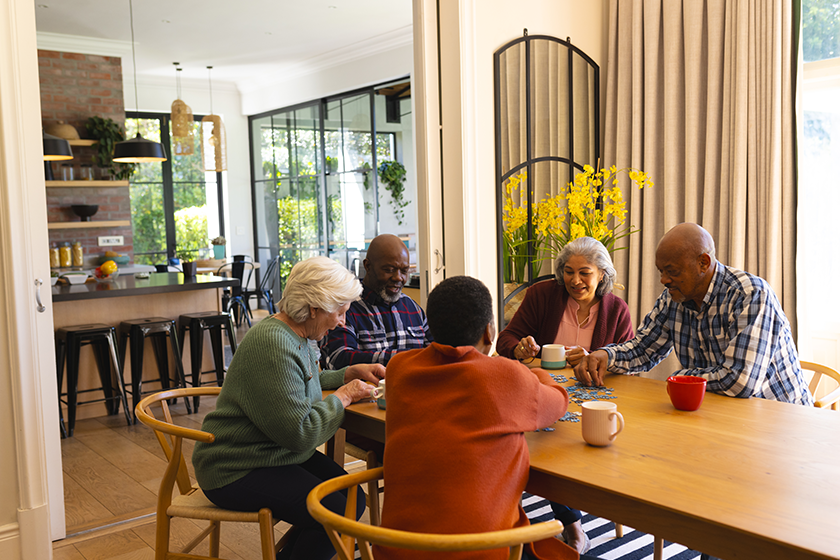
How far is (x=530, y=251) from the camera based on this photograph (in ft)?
12.6

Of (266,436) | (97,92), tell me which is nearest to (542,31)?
(266,436)

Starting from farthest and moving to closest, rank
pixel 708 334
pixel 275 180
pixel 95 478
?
1. pixel 275 180
2. pixel 95 478
3. pixel 708 334

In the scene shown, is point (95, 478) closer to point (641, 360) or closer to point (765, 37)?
point (641, 360)

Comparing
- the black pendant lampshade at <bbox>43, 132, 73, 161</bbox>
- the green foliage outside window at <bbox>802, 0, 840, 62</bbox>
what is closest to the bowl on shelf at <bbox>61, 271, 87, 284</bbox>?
the black pendant lampshade at <bbox>43, 132, 73, 161</bbox>

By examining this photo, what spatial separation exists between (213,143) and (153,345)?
10.7 ft

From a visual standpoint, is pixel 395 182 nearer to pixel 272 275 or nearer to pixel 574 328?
pixel 272 275

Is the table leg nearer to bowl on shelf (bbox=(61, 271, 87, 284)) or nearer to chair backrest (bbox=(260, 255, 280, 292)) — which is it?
bowl on shelf (bbox=(61, 271, 87, 284))

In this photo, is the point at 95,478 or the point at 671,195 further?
the point at 671,195

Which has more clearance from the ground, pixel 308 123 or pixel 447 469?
pixel 308 123

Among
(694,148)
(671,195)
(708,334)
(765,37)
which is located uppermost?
(765,37)

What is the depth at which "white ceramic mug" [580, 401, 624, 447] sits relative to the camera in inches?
59.4

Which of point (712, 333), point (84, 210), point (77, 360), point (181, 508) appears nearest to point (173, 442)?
point (181, 508)

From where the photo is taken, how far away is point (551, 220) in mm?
3779

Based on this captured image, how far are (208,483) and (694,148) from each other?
10.6 feet
